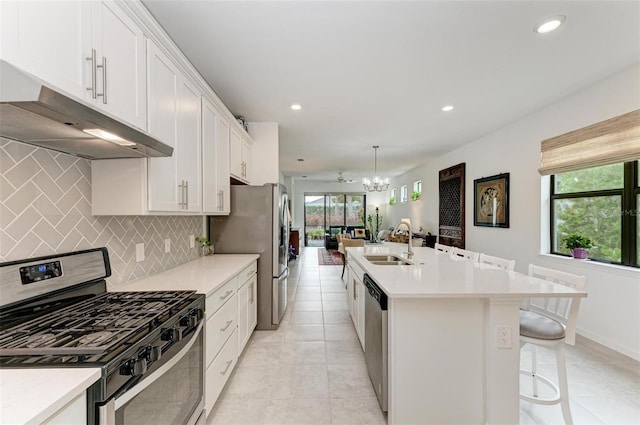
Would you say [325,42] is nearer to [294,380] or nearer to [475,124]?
[294,380]

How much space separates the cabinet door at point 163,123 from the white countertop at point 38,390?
3.03 ft

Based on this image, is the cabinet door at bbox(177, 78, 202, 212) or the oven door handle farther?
the cabinet door at bbox(177, 78, 202, 212)

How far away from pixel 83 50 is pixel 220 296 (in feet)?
5.02

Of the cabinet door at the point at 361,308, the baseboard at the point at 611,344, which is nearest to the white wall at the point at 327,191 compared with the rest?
the baseboard at the point at 611,344

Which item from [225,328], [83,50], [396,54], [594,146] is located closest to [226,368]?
[225,328]

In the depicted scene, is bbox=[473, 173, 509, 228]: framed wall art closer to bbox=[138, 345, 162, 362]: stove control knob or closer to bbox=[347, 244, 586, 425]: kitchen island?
bbox=[347, 244, 586, 425]: kitchen island

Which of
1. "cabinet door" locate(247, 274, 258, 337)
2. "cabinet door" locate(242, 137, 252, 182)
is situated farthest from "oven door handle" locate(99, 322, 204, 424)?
"cabinet door" locate(242, 137, 252, 182)

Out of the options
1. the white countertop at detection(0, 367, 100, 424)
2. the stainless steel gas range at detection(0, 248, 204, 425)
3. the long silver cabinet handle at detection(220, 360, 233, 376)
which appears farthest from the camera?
the long silver cabinet handle at detection(220, 360, 233, 376)

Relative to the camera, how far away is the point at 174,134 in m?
1.81

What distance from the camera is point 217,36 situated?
78.6 inches

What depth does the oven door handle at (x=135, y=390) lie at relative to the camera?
873 mm

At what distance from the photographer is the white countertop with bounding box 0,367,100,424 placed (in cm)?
66

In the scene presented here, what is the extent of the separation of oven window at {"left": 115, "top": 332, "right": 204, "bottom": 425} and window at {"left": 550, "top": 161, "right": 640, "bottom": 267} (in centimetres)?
395

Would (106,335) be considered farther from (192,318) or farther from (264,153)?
(264,153)
